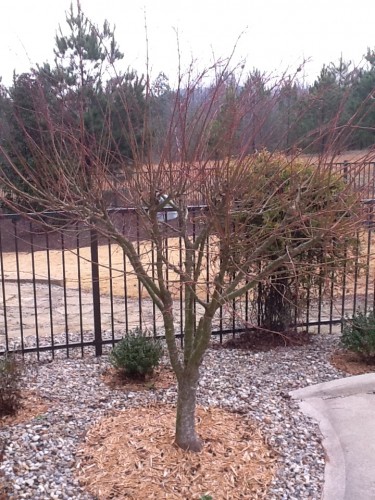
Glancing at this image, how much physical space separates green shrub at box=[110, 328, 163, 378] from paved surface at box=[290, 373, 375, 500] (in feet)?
3.53

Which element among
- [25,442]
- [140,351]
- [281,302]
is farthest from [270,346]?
[25,442]

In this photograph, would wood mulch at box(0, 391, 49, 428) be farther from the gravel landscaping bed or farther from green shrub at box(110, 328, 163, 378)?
green shrub at box(110, 328, 163, 378)

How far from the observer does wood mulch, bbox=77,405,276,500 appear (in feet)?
9.65

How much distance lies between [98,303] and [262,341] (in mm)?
1569

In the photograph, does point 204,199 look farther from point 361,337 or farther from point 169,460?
point 361,337

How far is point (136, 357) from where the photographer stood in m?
4.24

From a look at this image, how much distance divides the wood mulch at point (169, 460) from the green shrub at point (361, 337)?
149cm

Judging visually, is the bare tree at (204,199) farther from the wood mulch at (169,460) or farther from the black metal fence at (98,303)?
the black metal fence at (98,303)

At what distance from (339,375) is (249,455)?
61.7 inches

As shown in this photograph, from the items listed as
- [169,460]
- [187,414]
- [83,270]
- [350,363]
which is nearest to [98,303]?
[187,414]

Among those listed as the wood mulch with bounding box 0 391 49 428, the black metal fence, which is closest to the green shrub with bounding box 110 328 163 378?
the black metal fence

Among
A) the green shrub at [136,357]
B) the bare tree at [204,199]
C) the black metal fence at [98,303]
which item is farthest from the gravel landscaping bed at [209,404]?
the bare tree at [204,199]

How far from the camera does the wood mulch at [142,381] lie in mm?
4246

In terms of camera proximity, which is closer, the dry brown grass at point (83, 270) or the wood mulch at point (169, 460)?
the wood mulch at point (169, 460)
